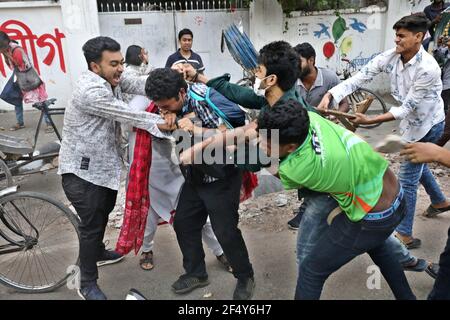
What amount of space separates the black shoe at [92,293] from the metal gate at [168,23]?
5.77 m

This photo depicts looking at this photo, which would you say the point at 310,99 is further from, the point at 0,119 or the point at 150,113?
the point at 0,119

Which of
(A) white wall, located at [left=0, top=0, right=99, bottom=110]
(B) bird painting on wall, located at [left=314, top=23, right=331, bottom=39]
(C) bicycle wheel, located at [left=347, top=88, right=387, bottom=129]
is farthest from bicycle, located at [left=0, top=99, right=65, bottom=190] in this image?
(B) bird painting on wall, located at [left=314, top=23, right=331, bottom=39]

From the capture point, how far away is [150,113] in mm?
2367

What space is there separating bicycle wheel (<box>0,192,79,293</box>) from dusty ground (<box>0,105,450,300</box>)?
0.12m

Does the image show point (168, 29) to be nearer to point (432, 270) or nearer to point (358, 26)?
point (358, 26)

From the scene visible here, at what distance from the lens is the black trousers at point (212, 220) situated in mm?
2432

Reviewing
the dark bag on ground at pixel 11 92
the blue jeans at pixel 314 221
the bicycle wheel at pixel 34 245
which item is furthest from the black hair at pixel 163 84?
the dark bag on ground at pixel 11 92

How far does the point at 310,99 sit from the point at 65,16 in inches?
214

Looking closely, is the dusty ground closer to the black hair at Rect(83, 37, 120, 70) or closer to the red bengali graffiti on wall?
the black hair at Rect(83, 37, 120, 70)

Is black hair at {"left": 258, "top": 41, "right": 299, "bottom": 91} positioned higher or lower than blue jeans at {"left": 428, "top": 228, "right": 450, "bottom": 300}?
higher

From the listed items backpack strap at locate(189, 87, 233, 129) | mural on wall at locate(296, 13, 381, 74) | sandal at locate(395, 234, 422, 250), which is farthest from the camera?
mural on wall at locate(296, 13, 381, 74)

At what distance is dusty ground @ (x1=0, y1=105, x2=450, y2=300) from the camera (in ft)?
8.94

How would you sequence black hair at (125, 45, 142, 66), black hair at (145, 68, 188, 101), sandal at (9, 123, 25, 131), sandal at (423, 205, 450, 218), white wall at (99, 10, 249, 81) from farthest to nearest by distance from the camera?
1. white wall at (99, 10, 249, 81)
2. sandal at (9, 123, 25, 131)
3. black hair at (125, 45, 142, 66)
4. sandal at (423, 205, 450, 218)
5. black hair at (145, 68, 188, 101)
